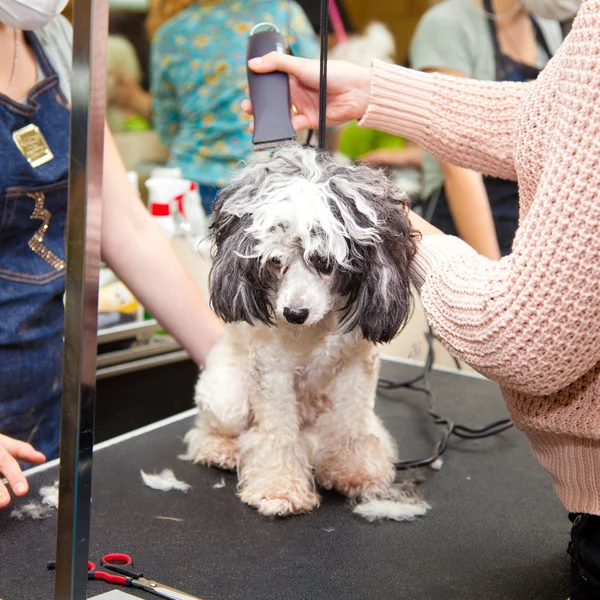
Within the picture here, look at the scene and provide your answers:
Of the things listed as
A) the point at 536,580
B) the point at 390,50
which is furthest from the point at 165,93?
the point at 536,580

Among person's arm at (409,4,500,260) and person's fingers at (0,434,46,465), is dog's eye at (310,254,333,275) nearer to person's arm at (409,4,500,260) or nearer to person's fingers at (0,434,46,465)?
person's fingers at (0,434,46,465)

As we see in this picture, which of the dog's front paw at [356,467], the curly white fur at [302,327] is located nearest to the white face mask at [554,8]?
the curly white fur at [302,327]

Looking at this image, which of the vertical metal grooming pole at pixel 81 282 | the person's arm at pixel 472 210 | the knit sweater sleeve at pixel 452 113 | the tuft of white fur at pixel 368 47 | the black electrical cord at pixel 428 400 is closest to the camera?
the vertical metal grooming pole at pixel 81 282

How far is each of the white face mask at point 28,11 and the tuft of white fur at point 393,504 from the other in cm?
87

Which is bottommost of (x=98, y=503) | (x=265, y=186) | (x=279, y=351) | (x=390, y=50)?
(x=98, y=503)

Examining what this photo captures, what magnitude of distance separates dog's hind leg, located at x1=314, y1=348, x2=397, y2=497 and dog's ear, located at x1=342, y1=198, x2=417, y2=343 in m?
0.17

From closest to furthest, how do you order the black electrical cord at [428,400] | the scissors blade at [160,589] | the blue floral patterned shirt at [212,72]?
the scissors blade at [160,589]
the black electrical cord at [428,400]
the blue floral patterned shirt at [212,72]

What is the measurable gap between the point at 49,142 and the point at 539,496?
106 cm

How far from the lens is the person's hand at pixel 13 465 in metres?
0.95

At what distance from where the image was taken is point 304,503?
1203 mm

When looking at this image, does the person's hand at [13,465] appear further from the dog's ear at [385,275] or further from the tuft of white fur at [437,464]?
the tuft of white fur at [437,464]

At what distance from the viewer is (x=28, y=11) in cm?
108

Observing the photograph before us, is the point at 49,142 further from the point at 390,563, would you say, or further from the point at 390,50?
the point at 390,50

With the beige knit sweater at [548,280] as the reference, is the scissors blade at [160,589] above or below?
below
